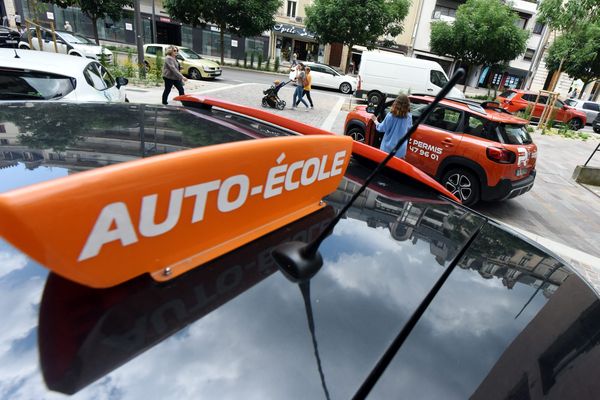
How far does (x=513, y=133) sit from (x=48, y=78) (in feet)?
20.7

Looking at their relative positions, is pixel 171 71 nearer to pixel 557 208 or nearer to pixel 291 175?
pixel 557 208

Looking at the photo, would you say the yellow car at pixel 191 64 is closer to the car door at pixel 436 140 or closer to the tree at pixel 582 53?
the car door at pixel 436 140

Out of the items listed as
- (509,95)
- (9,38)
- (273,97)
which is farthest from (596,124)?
(9,38)

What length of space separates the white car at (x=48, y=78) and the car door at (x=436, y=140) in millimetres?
4768

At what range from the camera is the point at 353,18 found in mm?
23578

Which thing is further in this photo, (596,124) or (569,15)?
(596,124)

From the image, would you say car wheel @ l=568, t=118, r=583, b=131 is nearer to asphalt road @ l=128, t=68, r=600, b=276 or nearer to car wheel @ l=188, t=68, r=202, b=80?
asphalt road @ l=128, t=68, r=600, b=276

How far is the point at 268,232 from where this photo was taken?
1196mm

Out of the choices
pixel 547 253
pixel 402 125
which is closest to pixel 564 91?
pixel 402 125

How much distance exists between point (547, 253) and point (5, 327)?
1920mm

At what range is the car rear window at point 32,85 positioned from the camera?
13.6 feet

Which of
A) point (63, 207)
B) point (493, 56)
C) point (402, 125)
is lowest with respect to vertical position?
point (402, 125)

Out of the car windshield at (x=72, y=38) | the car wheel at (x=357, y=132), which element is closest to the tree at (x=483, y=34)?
the car wheel at (x=357, y=132)

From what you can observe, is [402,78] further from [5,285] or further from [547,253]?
[5,285]
